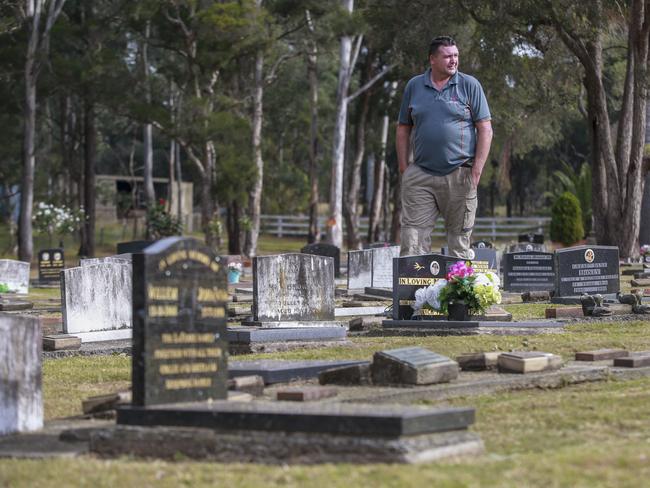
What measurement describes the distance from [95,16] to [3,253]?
9.44 metres

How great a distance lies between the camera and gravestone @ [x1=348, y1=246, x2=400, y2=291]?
2225 centimetres

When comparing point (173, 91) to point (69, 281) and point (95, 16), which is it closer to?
point (95, 16)

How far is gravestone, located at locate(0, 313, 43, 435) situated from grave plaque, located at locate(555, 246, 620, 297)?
1002 centimetres

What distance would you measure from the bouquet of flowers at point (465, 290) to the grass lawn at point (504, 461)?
3307 mm

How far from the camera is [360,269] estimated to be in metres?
22.3

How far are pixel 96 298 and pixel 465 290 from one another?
173 inches

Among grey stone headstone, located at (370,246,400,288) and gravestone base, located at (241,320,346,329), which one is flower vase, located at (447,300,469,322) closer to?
gravestone base, located at (241,320,346,329)

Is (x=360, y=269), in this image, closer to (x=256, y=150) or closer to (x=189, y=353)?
(x=189, y=353)

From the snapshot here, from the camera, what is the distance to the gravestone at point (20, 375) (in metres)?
8.22

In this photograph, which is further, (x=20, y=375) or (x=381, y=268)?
(x=381, y=268)

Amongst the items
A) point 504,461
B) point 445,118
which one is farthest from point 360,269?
point 504,461

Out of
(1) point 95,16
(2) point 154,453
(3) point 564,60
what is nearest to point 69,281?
(2) point 154,453

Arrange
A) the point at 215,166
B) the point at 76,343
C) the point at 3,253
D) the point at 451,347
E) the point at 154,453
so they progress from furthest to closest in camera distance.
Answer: the point at 3,253, the point at 215,166, the point at 76,343, the point at 451,347, the point at 154,453

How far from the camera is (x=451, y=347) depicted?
1172cm
